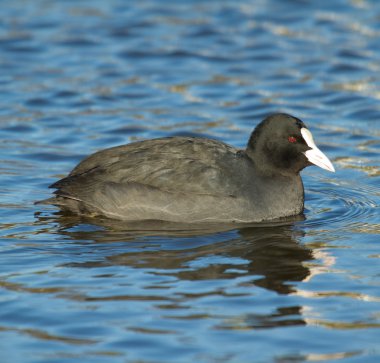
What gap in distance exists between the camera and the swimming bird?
823cm

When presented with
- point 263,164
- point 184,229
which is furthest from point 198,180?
point 263,164

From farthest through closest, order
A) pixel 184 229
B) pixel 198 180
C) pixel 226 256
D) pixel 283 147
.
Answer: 1. pixel 283 147
2. pixel 198 180
3. pixel 184 229
4. pixel 226 256

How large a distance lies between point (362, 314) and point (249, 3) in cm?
1104

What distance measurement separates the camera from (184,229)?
8.13m

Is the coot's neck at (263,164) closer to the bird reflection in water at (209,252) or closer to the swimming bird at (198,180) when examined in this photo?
the swimming bird at (198,180)

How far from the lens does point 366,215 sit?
8.66 m

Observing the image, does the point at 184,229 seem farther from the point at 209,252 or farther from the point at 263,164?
the point at 263,164

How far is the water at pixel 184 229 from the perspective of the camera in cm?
600

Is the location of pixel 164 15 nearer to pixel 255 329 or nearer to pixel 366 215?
pixel 366 215

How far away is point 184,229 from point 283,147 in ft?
4.03

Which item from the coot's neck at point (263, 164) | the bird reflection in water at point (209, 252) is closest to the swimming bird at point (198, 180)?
the coot's neck at point (263, 164)

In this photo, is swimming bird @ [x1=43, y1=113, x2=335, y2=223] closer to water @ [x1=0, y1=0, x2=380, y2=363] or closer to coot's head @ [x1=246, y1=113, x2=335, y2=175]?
coot's head @ [x1=246, y1=113, x2=335, y2=175]

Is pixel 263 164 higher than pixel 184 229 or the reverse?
higher

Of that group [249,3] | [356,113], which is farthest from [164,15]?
[356,113]
